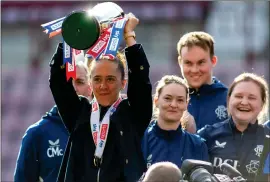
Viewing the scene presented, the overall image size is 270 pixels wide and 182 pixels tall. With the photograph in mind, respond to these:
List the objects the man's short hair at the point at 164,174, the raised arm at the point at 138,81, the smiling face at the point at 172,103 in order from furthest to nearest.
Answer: the smiling face at the point at 172,103, the raised arm at the point at 138,81, the man's short hair at the point at 164,174

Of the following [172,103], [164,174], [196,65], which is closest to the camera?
[164,174]

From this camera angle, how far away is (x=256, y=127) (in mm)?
6340

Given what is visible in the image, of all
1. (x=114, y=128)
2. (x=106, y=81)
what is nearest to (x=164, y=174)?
(x=114, y=128)

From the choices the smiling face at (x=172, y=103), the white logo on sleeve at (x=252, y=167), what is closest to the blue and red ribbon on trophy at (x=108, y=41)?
the smiling face at (x=172, y=103)

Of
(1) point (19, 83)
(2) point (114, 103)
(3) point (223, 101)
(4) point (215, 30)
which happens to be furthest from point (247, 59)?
(2) point (114, 103)

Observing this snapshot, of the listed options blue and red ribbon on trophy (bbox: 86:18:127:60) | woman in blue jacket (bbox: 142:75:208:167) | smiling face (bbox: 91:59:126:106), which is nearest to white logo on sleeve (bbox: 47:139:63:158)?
woman in blue jacket (bbox: 142:75:208:167)

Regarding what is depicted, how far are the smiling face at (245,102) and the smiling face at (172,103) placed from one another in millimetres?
313

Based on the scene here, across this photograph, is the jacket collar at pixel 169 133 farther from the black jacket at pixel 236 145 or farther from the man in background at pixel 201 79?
the man in background at pixel 201 79

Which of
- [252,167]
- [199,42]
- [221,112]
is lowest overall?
[252,167]

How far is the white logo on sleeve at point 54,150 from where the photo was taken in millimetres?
6746

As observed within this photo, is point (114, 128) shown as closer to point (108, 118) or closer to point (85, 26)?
point (108, 118)

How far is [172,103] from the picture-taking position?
247 inches

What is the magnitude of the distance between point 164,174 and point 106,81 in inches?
54.4

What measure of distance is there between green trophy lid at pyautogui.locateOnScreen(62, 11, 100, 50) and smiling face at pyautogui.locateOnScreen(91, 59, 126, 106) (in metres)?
0.41
